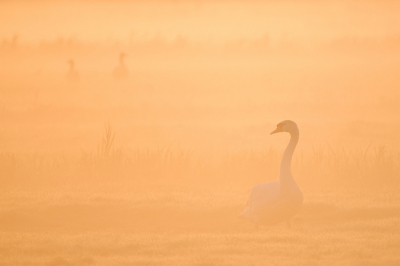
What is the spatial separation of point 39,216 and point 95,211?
2.83 feet

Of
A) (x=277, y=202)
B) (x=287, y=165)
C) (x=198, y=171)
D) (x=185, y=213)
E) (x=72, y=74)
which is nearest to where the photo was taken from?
(x=277, y=202)

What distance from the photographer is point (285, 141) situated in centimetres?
2094

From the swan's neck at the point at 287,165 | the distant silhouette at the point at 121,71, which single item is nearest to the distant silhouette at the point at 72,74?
the distant silhouette at the point at 121,71

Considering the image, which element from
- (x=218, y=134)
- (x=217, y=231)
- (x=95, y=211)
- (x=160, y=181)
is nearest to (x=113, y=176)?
(x=160, y=181)

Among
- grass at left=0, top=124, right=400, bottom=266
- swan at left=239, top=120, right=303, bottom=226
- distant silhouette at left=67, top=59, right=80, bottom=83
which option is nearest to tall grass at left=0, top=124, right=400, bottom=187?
grass at left=0, top=124, right=400, bottom=266

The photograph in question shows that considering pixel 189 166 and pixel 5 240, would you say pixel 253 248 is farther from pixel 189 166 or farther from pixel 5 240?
pixel 189 166

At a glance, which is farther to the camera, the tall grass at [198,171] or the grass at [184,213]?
the tall grass at [198,171]

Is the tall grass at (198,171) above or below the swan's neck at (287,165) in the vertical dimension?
above

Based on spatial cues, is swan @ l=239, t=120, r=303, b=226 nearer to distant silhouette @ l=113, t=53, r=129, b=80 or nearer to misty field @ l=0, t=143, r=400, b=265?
misty field @ l=0, t=143, r=400, b=265

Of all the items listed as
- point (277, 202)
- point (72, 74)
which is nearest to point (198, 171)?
point (277, 202)

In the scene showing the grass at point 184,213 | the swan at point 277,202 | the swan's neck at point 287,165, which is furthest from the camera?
the swan's neck at point 287,165

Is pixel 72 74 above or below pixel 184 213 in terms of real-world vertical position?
above

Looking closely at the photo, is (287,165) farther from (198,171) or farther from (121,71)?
(121,71)

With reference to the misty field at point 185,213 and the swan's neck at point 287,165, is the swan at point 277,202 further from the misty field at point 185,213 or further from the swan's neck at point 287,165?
the misty field at point 185,213
